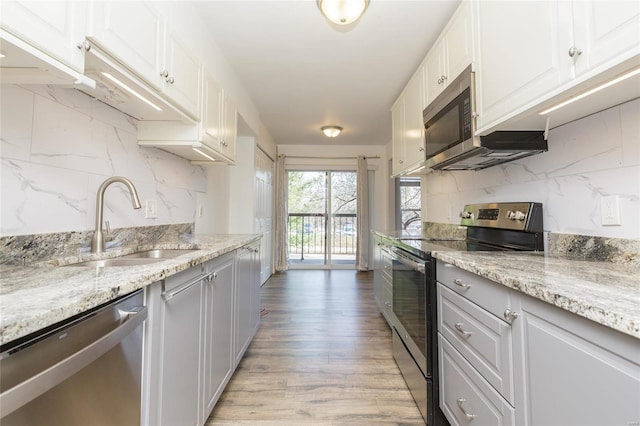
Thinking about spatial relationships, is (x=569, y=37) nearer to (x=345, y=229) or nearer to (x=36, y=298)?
(x=36, y=298)

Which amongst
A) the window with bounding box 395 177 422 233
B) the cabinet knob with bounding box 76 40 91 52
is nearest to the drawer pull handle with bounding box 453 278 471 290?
the cabinet knob with bounding box 76 40 91 52

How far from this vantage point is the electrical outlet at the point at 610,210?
108 centimetres

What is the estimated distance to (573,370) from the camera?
2.17 ft

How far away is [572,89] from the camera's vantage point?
0.93 metres

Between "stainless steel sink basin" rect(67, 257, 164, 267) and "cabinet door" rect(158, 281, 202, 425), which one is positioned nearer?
"cabinet door" rect(158, 281, 202, 425)

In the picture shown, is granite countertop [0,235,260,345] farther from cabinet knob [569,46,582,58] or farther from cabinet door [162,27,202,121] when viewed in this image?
cabinet knob [569,46,582,58]

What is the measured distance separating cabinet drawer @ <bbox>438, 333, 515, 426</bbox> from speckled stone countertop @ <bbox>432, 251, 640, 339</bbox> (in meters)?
0.41

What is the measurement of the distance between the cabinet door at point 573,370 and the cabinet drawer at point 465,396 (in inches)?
3.7

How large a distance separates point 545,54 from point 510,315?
3.19ft

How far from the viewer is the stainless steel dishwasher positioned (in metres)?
0.48

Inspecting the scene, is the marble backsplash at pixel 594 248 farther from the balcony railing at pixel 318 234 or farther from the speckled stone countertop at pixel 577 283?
the balcony railing at pixel 318 234

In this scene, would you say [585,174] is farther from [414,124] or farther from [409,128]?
[409,128]

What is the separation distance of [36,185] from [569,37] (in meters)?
2.05

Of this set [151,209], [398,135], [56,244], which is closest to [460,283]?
[56,244]
